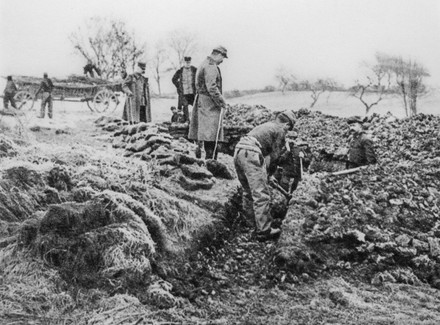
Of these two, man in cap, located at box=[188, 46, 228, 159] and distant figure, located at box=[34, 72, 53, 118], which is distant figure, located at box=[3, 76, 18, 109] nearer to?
distant figure, located at box=[34, 72, 53, 118]

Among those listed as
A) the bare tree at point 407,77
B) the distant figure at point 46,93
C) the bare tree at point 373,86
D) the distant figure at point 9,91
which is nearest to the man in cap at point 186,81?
the distant figure at point 46,93

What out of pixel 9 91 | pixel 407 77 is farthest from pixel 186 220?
pixel 407 77

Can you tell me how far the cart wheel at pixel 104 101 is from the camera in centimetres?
738

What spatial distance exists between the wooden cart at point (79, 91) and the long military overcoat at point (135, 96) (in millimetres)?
179

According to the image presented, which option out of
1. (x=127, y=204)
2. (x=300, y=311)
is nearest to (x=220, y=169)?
(x=127, y=204)

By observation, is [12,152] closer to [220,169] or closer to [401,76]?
[220,169]

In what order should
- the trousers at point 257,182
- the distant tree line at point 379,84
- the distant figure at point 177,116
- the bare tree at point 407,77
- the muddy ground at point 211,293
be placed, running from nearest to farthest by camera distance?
the muddy ground at point 211,293 → the trousers at point 257,182 → the distant figure at point 177,116 → the bare tree at point 407,77 → the distant tree line at point 379,84

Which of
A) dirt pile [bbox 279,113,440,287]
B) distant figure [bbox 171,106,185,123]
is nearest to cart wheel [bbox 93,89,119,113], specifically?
distant figure [bbox 171,106,185,123]

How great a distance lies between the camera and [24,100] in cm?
571

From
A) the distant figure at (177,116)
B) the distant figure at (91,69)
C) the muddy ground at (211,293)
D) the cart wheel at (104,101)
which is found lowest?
the muddy ground at (211,293)

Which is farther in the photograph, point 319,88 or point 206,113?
point 319,88

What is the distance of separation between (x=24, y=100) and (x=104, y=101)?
1959 millimetres

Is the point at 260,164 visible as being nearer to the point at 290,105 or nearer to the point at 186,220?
the point at 186,220

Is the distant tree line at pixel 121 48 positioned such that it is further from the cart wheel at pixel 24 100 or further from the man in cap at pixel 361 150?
the man in cap at pixel 361 150
